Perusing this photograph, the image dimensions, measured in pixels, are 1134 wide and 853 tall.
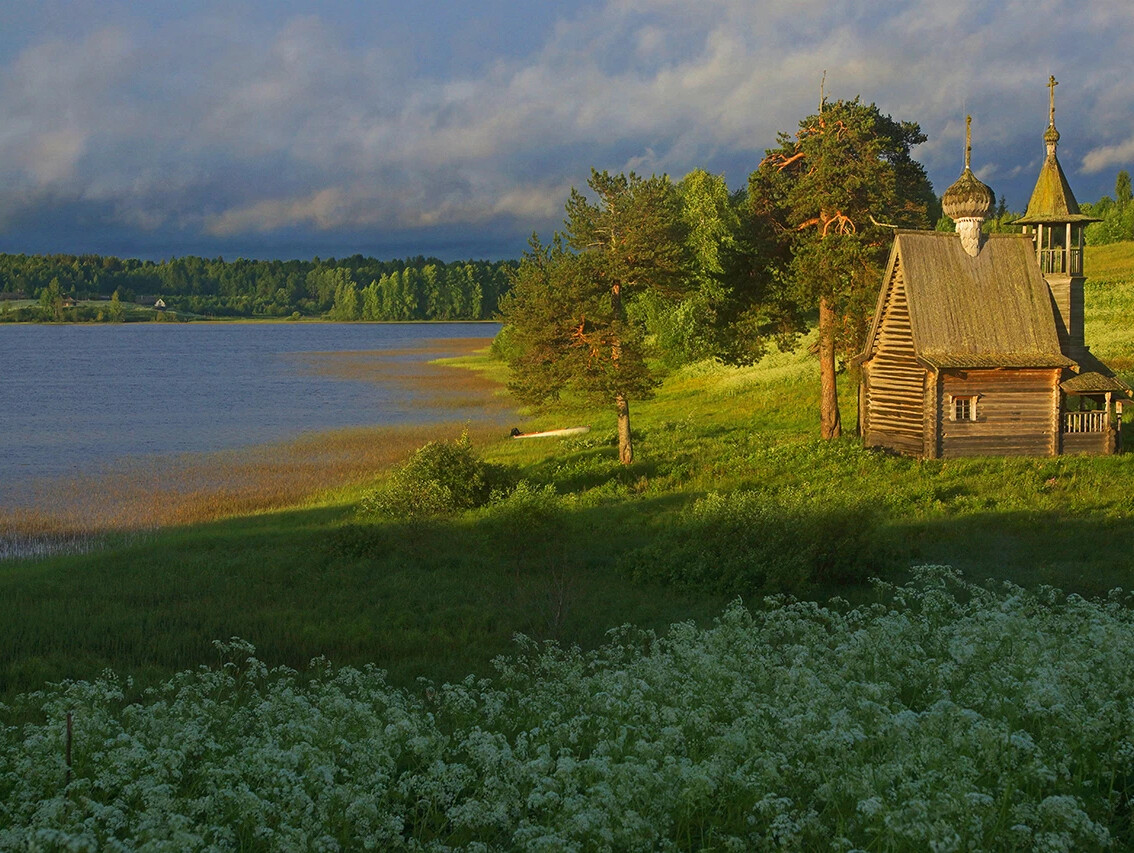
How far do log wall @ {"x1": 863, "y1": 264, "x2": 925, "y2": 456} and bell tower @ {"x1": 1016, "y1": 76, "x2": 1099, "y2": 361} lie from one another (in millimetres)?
4767

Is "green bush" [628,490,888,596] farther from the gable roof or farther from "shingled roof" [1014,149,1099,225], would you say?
"shingled roof" [1014,149,1099,225]

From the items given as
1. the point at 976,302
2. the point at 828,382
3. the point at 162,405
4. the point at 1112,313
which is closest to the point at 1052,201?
the point at 976,302

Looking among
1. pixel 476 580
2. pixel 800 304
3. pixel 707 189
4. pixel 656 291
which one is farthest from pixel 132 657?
pixel 707 189

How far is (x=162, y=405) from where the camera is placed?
196 ft

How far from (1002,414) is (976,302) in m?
3.58

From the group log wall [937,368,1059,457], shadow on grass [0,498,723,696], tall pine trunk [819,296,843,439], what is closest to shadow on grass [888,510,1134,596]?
shadow on grass [0,498,723,696]

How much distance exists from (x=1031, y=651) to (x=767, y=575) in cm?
987

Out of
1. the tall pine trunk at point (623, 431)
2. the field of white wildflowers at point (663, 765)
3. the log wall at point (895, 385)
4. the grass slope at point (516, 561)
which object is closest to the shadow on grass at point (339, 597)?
the grass slope at point (516, 561)

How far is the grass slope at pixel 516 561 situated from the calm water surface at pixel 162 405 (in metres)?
15.4

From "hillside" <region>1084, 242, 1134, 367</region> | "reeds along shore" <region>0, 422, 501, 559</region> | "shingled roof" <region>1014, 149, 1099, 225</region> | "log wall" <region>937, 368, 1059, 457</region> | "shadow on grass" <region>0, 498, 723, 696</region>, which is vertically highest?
"shingled roof" <region>1014, 149, 1099, 225</region>

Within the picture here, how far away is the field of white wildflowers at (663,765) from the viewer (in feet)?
18.0

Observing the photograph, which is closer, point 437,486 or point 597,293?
point 437,486

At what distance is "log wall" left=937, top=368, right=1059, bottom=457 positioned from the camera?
30438 millimetres

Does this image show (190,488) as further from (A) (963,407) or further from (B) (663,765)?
(B) (663,765)
